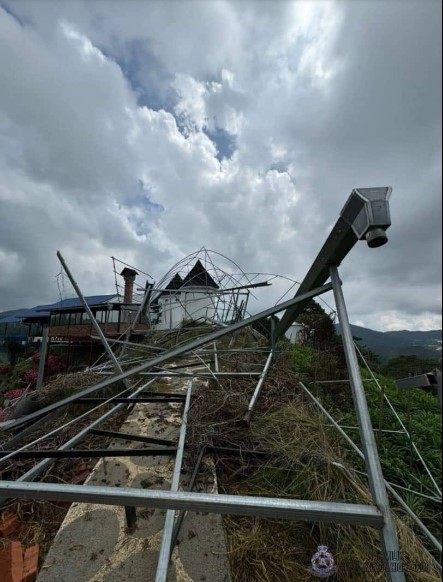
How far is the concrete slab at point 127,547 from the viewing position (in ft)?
5.18

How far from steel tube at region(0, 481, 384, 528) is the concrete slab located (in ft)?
2.78

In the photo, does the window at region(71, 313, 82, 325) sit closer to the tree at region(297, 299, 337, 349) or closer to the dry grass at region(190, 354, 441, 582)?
the tree at region(297, 299, 337, 349)

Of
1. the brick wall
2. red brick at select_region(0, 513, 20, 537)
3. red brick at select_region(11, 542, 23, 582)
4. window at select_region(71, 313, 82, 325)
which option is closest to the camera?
red brick at select_region(11, 542, 23, 582)

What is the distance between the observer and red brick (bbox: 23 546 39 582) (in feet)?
5.29

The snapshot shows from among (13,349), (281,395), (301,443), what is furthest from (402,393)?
(13,349)

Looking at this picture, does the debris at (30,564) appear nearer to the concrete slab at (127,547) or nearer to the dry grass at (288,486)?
the concrete slab at (127,547)

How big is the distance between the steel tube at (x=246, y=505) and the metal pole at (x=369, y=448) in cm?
5

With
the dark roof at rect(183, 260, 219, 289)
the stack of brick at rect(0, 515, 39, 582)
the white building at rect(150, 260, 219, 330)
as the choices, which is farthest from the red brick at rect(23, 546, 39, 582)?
the dark roof at rect(183, 260, 219, 289)

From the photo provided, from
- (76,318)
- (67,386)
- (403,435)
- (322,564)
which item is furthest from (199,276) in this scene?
(76,318)

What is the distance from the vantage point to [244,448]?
2.63 m

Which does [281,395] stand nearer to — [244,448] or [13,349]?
[244,448]

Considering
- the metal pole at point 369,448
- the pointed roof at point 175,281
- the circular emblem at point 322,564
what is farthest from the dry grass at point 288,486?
the pointed roof at point 175,281

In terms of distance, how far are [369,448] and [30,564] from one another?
6.95 feet

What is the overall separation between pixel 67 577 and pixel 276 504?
143 cm
